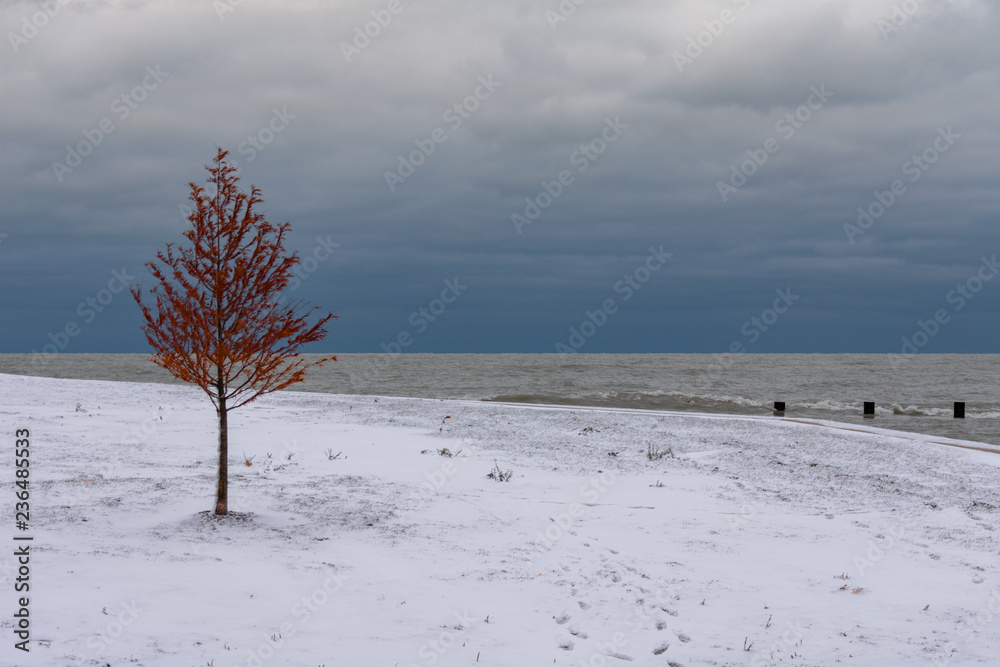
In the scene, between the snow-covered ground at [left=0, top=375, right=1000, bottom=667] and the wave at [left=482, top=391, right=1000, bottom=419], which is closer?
the snow-covered ground at [left=0, top=375, right=1000, bottom=667]

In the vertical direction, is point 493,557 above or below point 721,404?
below

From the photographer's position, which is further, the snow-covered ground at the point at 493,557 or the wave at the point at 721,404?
the wave at the point at 721,404

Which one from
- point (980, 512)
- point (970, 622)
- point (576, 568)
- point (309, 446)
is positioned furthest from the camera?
point (309, 446)

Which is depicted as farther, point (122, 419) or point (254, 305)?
point (122, 419)

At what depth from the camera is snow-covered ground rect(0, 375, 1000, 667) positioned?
6.70 m

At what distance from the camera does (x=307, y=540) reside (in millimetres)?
9633

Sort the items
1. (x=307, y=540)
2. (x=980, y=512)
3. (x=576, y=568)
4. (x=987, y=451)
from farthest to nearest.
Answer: (x=987, y=451) < (x=980, y=512) < (x=307, y=540) < (x=576, y=568)

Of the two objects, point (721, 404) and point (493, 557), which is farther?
point (721, 404)

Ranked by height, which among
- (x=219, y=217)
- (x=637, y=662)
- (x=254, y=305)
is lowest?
(x=637, y=662)

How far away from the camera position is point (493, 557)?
932 centimetres

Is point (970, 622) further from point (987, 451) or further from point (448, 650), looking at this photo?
point (987, 451)

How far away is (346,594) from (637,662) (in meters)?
3.09

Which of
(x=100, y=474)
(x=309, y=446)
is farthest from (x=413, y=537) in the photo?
(x=309, y=446)

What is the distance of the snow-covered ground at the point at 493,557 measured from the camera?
22.0 feet
